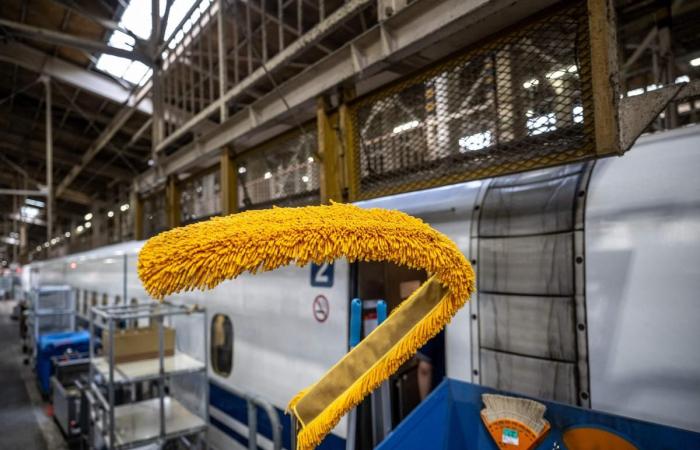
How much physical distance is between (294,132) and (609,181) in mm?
1967

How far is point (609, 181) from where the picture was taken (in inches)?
63.9

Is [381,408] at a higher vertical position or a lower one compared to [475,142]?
lower

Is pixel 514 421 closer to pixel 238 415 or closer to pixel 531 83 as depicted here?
pixel 531 83

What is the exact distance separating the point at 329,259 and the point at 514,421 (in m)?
1.29

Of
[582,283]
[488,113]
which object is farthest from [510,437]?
[488,113]

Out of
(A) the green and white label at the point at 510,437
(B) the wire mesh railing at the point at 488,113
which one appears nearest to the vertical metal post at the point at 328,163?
(B) the wire mesh railing at the point at 488,113

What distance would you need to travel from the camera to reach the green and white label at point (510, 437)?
1.55m

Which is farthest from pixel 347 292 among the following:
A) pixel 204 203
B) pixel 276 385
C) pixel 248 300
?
pixel 204 203

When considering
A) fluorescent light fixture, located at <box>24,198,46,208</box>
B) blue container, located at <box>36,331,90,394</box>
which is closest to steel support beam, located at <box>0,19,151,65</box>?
blue container, located at <box>36,331,90,394</box>

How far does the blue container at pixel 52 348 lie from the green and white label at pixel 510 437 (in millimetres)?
9020

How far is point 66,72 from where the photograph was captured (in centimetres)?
922

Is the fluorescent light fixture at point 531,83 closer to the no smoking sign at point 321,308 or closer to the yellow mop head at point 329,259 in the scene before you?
the yellow mop head at point 329,259

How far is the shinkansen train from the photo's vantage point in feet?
4.54

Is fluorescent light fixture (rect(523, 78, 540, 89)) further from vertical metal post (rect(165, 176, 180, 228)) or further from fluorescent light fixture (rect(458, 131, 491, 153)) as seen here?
vertical metal post (rect(165, 176, 180, 228))
